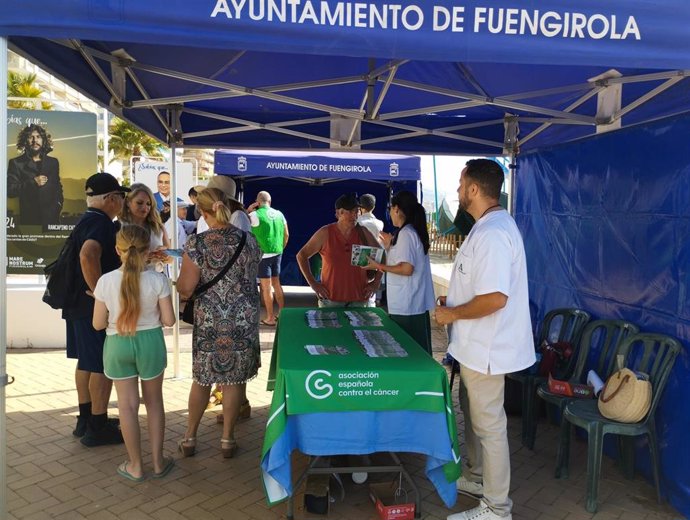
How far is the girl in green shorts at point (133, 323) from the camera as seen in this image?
291 centimetres

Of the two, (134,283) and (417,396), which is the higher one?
(134,283)

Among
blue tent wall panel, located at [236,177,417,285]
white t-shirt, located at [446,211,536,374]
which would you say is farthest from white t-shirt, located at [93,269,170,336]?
blue tent wall panel, located at [236,177,417,285]

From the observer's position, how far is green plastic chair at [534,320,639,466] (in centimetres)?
341

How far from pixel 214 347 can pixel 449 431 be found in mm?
1431

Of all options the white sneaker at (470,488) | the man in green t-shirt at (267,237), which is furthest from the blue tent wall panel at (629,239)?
the man in green t-shirt at (267,237)

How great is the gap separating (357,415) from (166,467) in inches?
55.7

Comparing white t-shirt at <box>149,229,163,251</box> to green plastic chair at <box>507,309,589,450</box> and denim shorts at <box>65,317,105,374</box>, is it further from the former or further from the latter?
green plastic chair at <box>507,309,589,450</box>

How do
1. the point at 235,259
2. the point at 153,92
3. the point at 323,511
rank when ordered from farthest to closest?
the point at 153,92 < the point at 235,259 < the point at 323,511

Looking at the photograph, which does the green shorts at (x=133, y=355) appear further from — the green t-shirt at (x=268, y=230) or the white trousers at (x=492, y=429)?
the green t-shirt at (x=268, y=230)

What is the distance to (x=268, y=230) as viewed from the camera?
26.3ft

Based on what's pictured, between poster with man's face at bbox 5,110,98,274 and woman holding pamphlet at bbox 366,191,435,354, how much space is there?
3.88 meters

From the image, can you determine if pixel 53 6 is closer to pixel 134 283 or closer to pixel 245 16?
pixel 245 16

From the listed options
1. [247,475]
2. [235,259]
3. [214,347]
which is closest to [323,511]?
[247,475]

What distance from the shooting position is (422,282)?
395 centimetres
